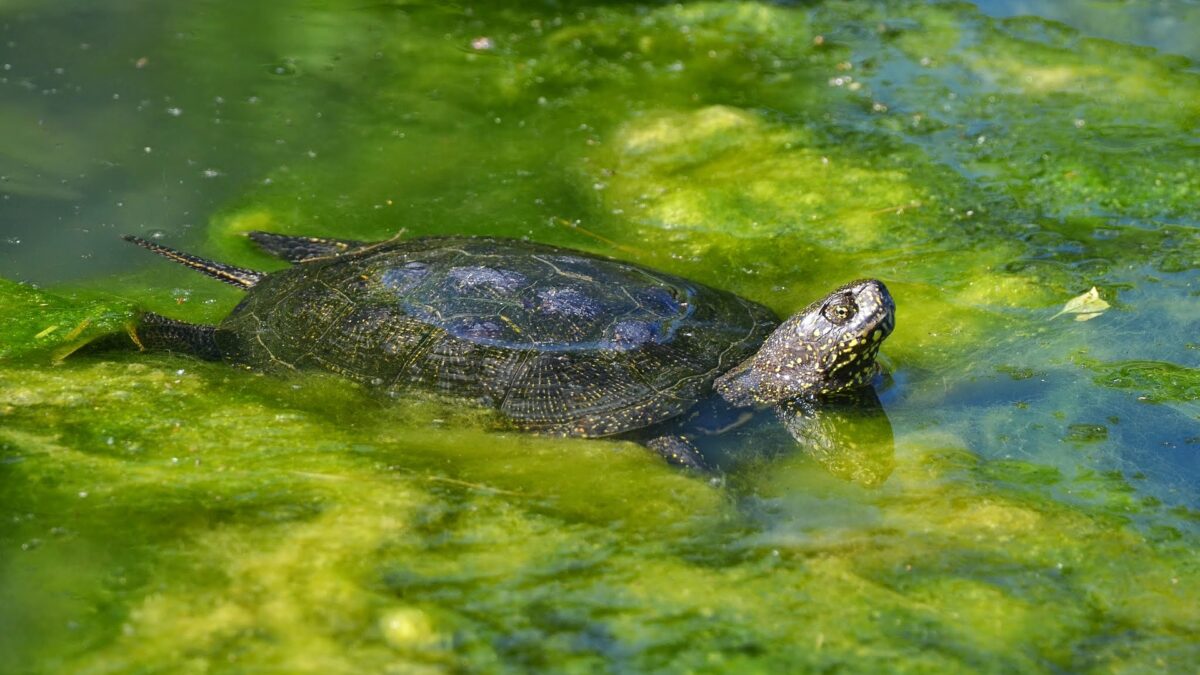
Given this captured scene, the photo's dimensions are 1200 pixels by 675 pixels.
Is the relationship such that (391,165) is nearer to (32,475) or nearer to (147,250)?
(147,250)

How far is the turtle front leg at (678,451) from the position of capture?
359cm

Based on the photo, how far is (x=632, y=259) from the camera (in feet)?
16.0

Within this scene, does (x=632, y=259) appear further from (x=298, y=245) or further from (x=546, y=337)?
(x=298, y=245)

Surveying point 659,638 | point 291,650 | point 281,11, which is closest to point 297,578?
point 291,650

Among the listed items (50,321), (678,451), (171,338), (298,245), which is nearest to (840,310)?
(678,451)

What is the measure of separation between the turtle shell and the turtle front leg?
3.1 inches

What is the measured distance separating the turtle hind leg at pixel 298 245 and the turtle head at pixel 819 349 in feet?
5.75

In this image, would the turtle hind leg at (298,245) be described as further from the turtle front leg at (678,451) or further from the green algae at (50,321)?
the turtle front leg at (678,451)

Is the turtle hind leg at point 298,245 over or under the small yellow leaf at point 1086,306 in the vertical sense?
over

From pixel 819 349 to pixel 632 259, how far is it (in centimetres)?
119

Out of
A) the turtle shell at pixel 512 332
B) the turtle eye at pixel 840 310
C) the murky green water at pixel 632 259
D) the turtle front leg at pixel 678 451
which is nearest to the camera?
the murky green water at pixel 632 259

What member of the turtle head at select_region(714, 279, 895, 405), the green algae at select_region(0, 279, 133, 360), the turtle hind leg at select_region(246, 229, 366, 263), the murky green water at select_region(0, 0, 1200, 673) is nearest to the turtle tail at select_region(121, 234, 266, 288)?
the murky green water at select_region(0, 0, 1200, 673)

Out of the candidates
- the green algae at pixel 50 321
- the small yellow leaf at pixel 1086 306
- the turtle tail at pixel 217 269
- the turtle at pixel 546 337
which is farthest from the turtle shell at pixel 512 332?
the small yellow leaf at pixel 1086 306

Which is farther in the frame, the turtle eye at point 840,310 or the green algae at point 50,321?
the turtle eye at point 840,310
